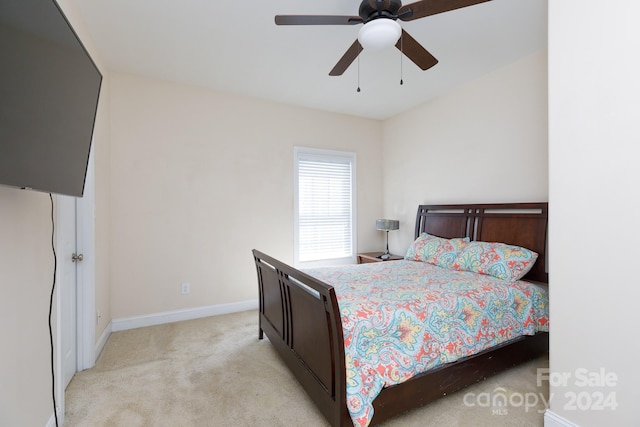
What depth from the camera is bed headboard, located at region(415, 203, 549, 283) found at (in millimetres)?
2678

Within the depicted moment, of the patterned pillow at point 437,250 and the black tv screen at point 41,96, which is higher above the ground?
the black tv screen at point 41,96

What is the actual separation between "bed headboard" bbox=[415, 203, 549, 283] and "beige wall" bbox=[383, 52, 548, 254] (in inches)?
Answer: 5.0

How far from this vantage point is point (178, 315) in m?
3.41

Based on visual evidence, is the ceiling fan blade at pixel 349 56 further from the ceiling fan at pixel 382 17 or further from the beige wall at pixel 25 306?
the beige wall at pixel 25 306

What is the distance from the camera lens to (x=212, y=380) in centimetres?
223

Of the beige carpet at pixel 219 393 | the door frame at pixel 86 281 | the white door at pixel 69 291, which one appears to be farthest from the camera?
the door frame at pixel 86 281

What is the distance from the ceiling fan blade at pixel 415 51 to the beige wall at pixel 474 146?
1.40 metres

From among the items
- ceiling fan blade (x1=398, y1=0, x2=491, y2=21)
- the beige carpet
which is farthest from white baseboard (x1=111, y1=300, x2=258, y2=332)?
ceiling fan blade (x1=398, y1=0, x2=491, y2=21)

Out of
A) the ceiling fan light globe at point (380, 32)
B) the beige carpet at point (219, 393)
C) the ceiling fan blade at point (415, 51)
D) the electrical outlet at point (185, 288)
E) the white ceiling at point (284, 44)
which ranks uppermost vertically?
the white ceiling at point (284, 44)

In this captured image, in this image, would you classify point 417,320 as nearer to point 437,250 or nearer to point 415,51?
point 437,250

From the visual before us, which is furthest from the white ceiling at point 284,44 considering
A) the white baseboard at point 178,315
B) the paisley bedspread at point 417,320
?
the white baseboard at point 178,315

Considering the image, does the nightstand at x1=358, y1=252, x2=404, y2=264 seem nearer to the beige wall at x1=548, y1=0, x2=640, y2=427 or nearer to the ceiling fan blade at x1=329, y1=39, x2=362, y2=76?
the beige wall at x1=548, y1=0, x2=640, y2=427

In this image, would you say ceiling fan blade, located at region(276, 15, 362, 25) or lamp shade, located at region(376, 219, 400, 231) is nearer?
ceiling fan blade, located at region(276, 15, 362, 25)

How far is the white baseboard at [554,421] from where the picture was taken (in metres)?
1.63
